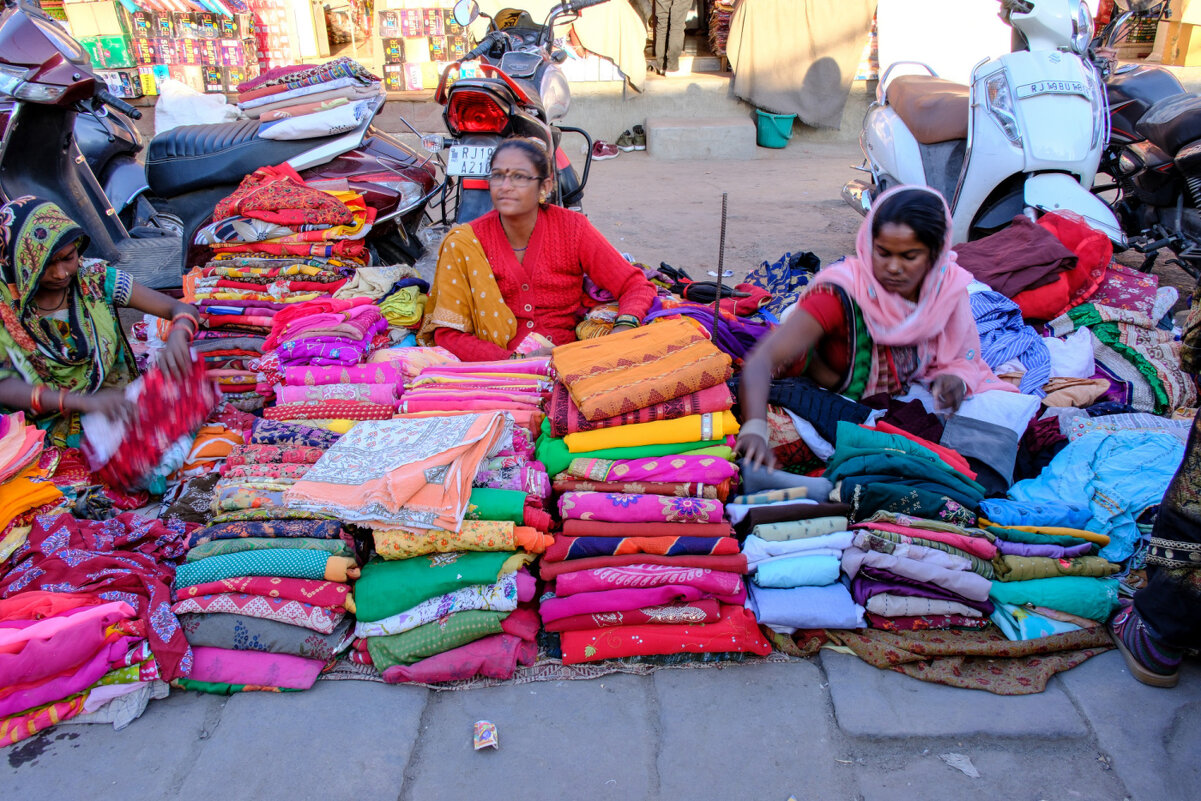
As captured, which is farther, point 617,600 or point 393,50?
point 393,50

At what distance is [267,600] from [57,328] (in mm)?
1354

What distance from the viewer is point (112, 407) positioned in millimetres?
2539

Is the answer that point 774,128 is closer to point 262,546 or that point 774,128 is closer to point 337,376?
point 337,376

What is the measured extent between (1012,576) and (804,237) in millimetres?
4174

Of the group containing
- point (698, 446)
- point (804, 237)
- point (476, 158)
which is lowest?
point (804, 237)

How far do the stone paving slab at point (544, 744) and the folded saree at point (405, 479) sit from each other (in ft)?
1.63

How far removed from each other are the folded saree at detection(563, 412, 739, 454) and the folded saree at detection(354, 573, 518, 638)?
475mm

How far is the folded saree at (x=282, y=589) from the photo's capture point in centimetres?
211

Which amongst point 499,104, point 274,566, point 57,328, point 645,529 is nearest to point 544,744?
point 645,529

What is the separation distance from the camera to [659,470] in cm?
230

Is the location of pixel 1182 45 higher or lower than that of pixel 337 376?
higher

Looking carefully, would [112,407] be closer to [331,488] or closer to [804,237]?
[331,488]

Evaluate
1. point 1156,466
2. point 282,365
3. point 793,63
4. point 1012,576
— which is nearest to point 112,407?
point 282,365

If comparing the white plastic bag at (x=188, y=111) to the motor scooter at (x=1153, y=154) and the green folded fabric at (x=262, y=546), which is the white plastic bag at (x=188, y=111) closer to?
the green folded fabric at (x=262, y=546)
